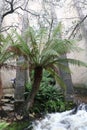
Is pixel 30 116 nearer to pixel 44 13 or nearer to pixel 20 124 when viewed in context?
pixel 20 124

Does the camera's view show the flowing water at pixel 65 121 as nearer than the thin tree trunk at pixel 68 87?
Yes

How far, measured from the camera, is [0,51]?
7.92 m

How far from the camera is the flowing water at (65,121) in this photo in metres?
7.54

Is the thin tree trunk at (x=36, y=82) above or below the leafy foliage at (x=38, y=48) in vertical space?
below

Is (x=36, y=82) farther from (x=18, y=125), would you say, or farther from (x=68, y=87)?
(x=68, y=87)

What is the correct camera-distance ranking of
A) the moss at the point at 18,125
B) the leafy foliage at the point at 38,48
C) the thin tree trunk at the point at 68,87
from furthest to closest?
the thin tree trunk at the point at 68,87 < the leafy foliage at the point at 38,48 < the moss at the point at 18,125

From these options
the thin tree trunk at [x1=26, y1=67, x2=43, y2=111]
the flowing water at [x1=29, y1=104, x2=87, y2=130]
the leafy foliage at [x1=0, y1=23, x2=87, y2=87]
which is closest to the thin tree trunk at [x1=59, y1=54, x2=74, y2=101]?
the flowing water at [x1=29, y1=104, x2=87, y2=130]

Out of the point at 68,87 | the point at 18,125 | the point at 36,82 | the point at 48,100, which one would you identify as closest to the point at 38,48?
the point at 36,82

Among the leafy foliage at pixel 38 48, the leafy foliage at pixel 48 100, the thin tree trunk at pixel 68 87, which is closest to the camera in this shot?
the leafy foliage at pixel 38 48

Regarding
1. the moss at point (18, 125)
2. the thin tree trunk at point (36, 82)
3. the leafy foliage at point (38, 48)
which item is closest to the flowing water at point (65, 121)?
the moss at point (18, 125)

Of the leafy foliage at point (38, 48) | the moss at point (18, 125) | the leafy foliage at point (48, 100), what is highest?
the leafy foliage at point (38, 48)

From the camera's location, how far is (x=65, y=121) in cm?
804

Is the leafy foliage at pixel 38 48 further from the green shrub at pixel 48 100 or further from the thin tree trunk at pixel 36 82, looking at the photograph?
the green shrub at pixel 48 100

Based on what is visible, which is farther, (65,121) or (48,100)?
(48,100)
